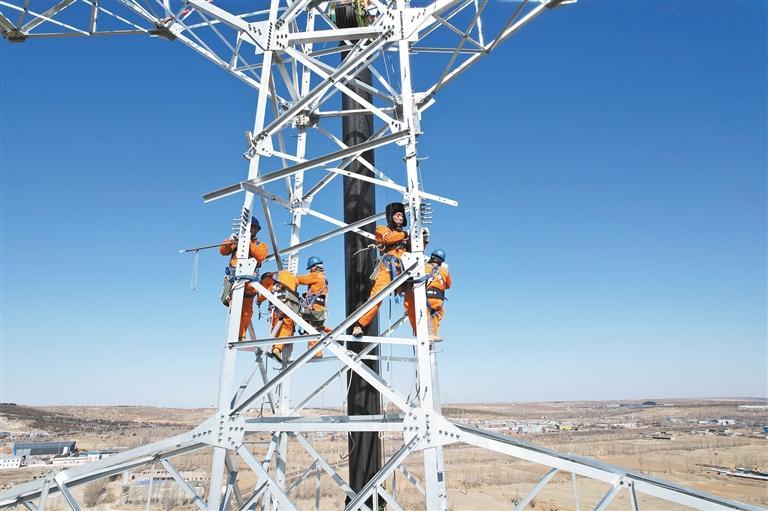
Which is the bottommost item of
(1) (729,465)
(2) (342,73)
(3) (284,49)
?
(1) (729,465)

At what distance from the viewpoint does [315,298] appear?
27.1 ft

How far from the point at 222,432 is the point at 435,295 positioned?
355cm

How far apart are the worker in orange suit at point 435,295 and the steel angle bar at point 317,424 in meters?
1.44

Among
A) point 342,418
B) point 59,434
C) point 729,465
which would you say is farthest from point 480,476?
point 59,434

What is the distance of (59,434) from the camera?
198 feet

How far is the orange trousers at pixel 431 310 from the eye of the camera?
675cm

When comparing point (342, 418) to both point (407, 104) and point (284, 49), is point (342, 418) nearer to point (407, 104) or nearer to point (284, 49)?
point (407, 104)

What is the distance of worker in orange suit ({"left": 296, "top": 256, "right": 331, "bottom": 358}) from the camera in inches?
318

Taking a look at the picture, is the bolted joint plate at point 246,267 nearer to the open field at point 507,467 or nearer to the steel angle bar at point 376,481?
the steel angle bar at point 376,481

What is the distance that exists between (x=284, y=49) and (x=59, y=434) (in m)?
71.8

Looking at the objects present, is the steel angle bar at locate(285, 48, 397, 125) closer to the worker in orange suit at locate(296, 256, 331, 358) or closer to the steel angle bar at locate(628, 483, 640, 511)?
the worker in orange suit at locate(296, 256, 331, 358)

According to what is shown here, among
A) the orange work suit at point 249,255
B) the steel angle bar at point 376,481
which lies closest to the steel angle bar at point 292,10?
the orange work suit at point 249,255

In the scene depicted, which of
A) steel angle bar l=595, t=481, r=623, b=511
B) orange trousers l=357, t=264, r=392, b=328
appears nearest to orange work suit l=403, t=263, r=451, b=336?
orange trousers l=357, t=264, r=392, b=328

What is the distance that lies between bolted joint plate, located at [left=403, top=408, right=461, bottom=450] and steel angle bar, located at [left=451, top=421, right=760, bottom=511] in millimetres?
145
